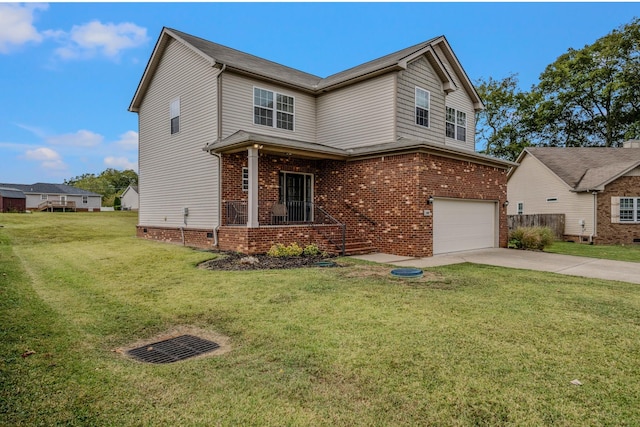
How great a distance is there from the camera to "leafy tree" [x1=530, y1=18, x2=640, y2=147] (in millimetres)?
29562

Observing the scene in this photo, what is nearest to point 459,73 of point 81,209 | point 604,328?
point 604,328

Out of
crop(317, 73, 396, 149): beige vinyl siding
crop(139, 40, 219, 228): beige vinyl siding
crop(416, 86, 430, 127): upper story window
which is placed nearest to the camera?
crop(139, 40, 219, 228): beige vinyl siding

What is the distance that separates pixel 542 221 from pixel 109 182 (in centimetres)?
8267

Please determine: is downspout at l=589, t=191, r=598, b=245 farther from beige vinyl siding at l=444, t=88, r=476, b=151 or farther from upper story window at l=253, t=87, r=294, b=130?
upper story window at l=253, t=87, r=294, b=130

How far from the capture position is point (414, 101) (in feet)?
46.9

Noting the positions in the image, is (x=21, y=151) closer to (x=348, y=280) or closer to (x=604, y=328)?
(x=348, y=280)

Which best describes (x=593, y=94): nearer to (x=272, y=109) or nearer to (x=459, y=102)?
(x=459, y=102)

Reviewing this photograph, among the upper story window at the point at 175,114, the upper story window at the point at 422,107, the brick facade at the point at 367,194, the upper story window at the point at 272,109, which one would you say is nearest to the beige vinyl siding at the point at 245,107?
the upper story window at the point at 272,109

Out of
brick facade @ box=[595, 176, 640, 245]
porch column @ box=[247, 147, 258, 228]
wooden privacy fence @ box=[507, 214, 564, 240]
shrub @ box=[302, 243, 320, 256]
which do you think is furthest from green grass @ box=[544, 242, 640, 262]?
porch column @ box=[247, 147, 258, 228]

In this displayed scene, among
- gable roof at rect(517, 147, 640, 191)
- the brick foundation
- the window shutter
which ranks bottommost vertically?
the brick foundation

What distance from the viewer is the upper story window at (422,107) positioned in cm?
1450

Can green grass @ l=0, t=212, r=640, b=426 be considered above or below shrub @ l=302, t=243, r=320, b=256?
below

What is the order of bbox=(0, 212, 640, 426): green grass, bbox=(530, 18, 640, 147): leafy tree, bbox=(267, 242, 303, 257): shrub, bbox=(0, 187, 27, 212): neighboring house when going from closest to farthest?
bbox=(0, 212, 640, 426): green grass → bbox=(267, 242, 303, 257): shrub → bbox=(530, 18, 640, 147): leafy tree → bbox=(0, 187, 27, 212): neighboring house

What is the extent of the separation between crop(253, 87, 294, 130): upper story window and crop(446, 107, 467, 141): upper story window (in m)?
7.00
